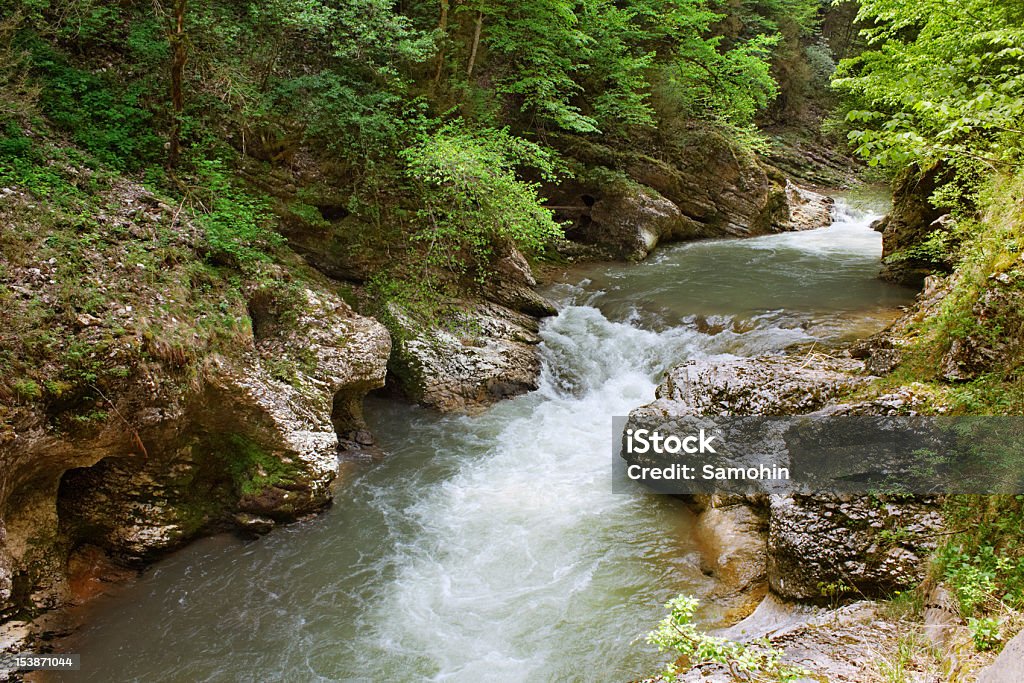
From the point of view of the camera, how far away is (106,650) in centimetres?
486

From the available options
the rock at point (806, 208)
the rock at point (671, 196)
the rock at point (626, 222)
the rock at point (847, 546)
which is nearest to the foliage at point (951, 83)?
the rock at point (847, 546)

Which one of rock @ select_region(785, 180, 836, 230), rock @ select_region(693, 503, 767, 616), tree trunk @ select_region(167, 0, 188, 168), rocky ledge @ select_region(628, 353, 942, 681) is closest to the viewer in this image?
rocky ledge @ select_region(628, 353, 942, 681)

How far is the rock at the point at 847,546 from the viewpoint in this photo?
13.6 ft

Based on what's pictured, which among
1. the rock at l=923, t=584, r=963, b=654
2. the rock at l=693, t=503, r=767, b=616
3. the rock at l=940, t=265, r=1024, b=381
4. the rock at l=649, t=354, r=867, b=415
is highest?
the rock at l=940, t=265, r=1024, b=381

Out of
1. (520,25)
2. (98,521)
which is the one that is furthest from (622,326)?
(98,521)

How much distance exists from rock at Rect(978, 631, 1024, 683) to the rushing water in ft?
8.80

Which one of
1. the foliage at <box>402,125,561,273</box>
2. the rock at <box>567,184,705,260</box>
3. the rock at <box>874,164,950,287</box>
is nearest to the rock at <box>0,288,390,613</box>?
the foliage at <box>402,125,561,273</box>

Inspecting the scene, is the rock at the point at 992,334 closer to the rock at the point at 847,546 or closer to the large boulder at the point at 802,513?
the large boulder at the point at 802,513

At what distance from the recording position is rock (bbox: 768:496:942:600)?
4.14 metres

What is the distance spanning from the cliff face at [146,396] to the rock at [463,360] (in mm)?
1329

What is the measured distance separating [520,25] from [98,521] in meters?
11.8

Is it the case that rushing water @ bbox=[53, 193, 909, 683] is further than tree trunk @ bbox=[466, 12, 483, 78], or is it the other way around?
tree trunk @ bbox=[466, 12, 483, 78]

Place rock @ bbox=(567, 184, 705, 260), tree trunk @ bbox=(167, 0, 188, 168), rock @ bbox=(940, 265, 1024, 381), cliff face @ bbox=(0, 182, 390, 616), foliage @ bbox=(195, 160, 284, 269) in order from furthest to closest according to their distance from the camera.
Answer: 1. rock @ bbox=(567, 184, 705, 260)
2. foliage @ bbox=(195, 160, 284, 269)
3. tree trunk @ bbox=(167, 0, 188, 168)
4. cliff face @ bbox=(0, 182, 390, 616)
5. rock @ bbox=(940, 265, 1024, 381)

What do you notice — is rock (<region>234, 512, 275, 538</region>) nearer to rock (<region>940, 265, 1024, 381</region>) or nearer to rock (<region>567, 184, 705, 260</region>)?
rock (<region>940, 265, 1024, 381</region>)
